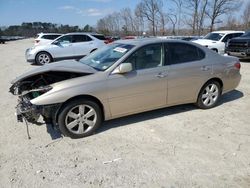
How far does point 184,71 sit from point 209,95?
3.23 ft

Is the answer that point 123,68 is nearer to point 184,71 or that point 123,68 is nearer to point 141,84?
point 141,84

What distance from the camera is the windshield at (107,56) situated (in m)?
4.42

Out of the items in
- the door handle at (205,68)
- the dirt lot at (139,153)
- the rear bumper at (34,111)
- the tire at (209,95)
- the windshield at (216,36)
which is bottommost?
the dirt lot at (139,153)

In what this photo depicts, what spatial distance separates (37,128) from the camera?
4566 mm

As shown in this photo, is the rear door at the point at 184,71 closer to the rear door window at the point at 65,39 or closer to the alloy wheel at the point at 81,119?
the alloy wheel at the point at 81,119

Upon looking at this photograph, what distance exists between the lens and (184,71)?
15.8 feet

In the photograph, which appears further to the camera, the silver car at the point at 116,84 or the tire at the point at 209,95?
the tire at the point at 209,95

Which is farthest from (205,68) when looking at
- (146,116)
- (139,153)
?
(139,153)

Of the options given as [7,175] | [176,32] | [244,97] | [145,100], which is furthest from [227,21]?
[7,175]

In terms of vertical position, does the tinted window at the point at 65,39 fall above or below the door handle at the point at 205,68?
above

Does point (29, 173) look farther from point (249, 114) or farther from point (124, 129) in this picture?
point (249, 114)

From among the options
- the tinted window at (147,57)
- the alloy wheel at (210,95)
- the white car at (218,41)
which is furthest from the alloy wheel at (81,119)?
the white car at (218,41)

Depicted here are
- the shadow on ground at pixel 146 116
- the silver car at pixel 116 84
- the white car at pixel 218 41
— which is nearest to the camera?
the silver car at pixel 116 84

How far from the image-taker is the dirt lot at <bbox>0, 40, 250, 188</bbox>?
10.1 ft
